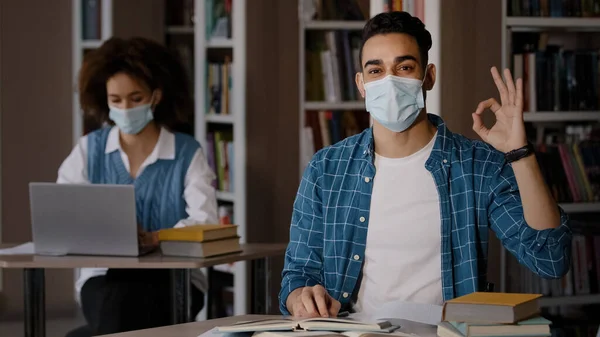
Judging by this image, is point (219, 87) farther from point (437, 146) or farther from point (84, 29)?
point (437, 146)

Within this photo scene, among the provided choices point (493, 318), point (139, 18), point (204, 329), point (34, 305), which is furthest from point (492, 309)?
point (139, 18)

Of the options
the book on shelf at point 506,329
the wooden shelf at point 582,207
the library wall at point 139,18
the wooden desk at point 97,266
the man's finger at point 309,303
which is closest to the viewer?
the book on shelf at point 506,329

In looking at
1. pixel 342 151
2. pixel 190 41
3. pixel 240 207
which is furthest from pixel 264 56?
pixel 342 151

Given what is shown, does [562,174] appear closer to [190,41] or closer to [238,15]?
[238,15]

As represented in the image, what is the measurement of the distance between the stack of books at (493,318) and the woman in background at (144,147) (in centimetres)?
196

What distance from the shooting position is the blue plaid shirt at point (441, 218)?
2.53 metres

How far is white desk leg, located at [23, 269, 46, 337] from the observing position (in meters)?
3.36

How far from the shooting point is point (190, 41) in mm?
6312

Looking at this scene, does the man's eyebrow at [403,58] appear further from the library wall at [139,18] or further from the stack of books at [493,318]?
the library wall at [139,18]

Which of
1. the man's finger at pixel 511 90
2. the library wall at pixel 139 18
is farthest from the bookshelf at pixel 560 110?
the library wall at pixel 139 18

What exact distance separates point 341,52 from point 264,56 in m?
0.44

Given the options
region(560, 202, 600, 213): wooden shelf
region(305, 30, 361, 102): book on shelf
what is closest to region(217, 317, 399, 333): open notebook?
region(560, 202, 600, 213): wooden shelf

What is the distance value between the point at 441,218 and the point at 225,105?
2741 millimetres

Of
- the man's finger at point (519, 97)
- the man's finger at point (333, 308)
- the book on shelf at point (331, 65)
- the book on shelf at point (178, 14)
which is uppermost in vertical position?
the book on shelf at point (178, 14)
